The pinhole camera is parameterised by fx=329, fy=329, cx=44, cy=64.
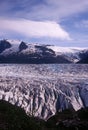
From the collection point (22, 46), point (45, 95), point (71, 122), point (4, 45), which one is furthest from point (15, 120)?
point (4, 45)

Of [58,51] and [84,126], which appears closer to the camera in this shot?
[84,126]

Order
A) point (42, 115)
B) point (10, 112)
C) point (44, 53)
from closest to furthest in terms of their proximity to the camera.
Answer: point (10, 112)
point (42, 115)
point (44, 53)

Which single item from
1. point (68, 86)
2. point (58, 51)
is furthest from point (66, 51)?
point (68, 86)

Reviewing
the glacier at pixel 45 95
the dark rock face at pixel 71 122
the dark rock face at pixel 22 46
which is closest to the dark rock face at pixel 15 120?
the dark rock face at pixel 71 122

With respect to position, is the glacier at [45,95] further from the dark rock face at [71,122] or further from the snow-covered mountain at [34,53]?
the snow-covered mountain at [34,53]

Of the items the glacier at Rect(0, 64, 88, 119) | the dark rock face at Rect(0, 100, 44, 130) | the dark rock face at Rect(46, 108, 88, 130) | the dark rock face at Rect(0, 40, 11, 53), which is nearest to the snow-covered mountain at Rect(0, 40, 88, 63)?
the dark rock face at Rect(0, 40, 11, 53)

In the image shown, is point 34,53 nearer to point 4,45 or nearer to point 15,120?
point 4,45

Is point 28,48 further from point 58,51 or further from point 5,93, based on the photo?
point 5,93

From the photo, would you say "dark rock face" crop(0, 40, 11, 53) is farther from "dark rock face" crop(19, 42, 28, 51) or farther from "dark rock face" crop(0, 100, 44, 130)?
"dark rock face" crop(0, 100, 44, 130)
